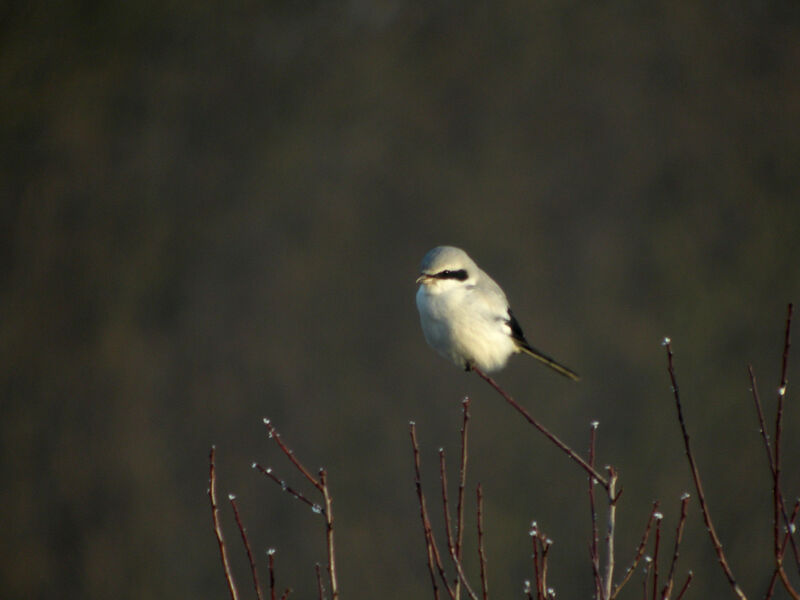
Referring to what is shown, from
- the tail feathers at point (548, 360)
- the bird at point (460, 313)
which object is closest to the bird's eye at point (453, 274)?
the bird at point (460, 313)

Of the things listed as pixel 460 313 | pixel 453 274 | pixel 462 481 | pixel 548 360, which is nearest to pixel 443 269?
pixel 453 274

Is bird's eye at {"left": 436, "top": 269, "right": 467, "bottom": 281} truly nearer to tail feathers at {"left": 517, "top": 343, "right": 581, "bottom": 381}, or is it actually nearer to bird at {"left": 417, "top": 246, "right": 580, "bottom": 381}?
bird at {"left": 417, "top": 246, "right": 580, "bottom": 381}

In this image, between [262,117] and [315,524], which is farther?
[262,117]

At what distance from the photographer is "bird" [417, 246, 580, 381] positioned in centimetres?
305

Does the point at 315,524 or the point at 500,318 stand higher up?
the point at 315,524

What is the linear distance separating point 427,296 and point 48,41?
16.2 metres

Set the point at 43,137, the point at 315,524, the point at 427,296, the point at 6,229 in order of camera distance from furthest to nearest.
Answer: the point at 43,137
the point at 6,229
the point at 315,524
the point at 427,296

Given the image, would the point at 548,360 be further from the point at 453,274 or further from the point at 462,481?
the point at 462,481

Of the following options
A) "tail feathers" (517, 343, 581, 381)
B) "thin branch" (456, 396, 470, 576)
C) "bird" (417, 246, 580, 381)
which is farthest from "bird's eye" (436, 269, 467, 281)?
"thin branch" (456, 396, 470, 576)

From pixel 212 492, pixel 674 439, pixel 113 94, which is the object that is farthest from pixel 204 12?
pixel 212 492

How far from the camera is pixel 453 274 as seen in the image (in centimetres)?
309

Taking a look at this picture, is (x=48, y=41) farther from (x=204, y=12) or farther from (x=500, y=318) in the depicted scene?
(x=500, y=318)

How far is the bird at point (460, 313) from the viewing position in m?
3.05

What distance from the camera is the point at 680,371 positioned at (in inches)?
476
